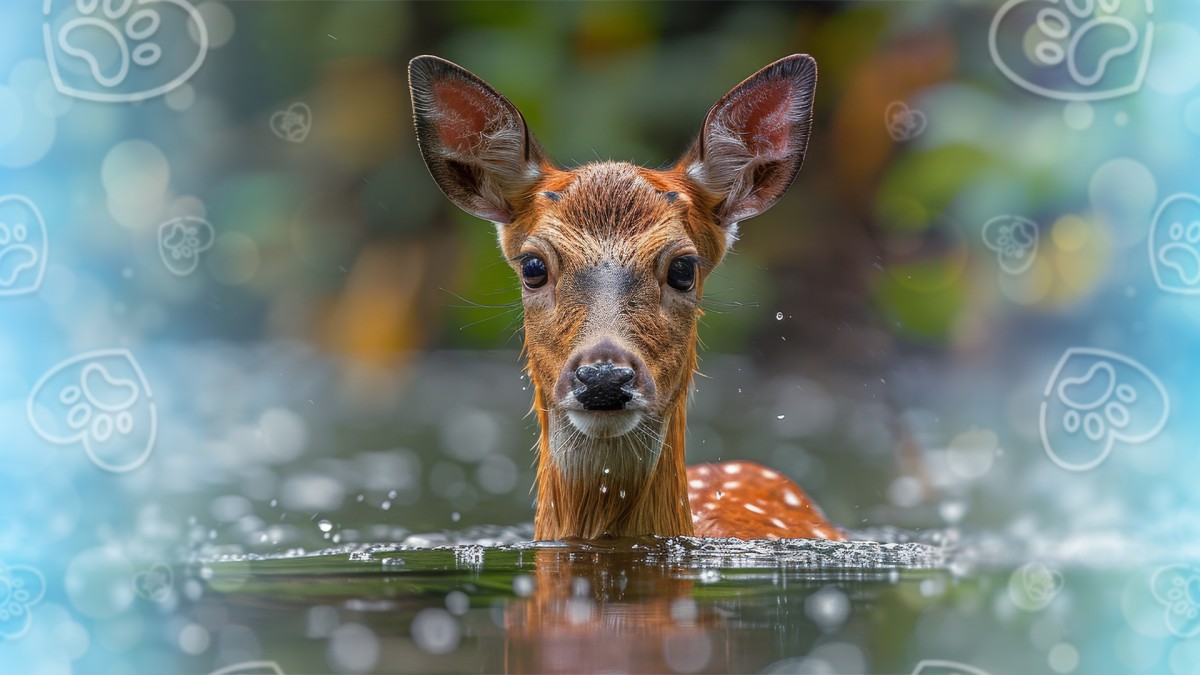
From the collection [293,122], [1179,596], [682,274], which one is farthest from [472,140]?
[293,122]

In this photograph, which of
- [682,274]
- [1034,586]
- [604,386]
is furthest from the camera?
[682,274]

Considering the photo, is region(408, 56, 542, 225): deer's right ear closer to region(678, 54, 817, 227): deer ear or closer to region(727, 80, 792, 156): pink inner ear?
region(678, 54, 817, 227): deer ear

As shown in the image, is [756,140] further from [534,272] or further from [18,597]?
[18,597]

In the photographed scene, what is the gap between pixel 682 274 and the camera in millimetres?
3277

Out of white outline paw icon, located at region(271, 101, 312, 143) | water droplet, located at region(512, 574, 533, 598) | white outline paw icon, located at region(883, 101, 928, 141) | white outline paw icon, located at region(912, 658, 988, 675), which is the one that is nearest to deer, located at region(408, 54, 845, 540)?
Answer: water droplet, located at region(512, 574, 533, 598)

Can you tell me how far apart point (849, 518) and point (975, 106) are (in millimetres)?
2168

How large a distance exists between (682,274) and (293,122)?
3.54 meters

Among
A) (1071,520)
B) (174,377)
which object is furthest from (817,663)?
(174,377)

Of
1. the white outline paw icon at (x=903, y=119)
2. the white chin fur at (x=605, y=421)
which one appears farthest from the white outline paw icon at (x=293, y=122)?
the white chin fur at (x=605, y=421)

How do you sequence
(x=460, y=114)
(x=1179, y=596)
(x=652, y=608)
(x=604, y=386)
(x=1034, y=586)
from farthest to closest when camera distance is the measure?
(x=460, y=114), (x=1179, y=596), (x=1034, y=586), (x=604, y=386), (x=652, y=608)

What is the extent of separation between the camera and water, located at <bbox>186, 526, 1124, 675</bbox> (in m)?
2.10

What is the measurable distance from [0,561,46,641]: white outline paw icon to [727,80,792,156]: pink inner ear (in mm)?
2054

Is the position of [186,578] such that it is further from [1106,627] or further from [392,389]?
[392,389]

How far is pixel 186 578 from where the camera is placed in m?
3.01
